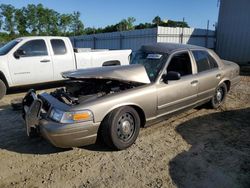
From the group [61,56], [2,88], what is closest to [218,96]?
[61,56]

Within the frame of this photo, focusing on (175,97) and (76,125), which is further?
(175,97)

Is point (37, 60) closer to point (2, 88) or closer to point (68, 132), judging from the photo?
point (2, 88)

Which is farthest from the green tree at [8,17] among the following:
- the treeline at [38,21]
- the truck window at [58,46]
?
the truck window at [58,46]

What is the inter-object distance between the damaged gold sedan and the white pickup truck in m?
3.45

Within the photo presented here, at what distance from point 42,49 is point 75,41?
817 inches

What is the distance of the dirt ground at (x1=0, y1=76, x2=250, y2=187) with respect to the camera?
3223 mm

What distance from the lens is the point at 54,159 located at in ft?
12.4

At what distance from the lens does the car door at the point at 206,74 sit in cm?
528

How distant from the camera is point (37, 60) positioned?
25.6 ft

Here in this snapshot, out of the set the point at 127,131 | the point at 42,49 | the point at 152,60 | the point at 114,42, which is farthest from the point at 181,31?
the point at 127,131

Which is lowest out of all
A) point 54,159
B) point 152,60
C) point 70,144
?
point 54,159

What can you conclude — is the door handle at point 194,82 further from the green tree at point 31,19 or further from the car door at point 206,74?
the green tree at point 31,19

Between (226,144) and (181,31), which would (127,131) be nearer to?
(226,144)

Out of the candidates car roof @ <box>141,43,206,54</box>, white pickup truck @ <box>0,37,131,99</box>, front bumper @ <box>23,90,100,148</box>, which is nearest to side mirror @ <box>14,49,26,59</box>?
white pickup truck @ <box>0,37,131,99</box>
